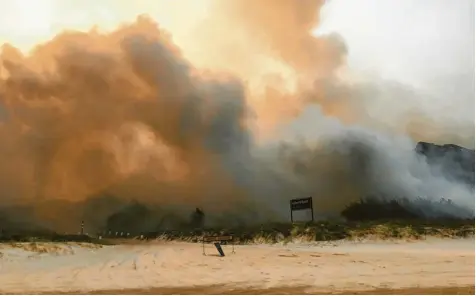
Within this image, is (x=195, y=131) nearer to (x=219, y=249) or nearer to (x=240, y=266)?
(x=219, y=249)

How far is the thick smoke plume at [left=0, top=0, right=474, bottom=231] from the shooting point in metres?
3.09

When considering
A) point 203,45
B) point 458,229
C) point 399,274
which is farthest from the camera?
point 203,45

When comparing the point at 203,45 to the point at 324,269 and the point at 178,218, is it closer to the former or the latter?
the point at 178,218

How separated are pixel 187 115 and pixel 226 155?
0.37 metres

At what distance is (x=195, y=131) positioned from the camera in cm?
320

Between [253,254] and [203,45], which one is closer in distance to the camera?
[253,254]

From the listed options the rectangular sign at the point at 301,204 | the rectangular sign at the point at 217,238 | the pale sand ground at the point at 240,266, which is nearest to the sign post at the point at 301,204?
the rectangular sign at the point at 301,204

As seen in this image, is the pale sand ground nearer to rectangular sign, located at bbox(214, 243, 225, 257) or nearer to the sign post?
rectangular sign, located at bbox(214, 243, 225, 257)

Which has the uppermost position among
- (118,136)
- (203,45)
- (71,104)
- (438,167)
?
(203,45)

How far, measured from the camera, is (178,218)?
3.09 m

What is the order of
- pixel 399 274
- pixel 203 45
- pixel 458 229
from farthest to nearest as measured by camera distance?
pixel 203 45 < pixel 458 229 < pixel 399 274

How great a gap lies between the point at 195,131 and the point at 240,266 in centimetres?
92

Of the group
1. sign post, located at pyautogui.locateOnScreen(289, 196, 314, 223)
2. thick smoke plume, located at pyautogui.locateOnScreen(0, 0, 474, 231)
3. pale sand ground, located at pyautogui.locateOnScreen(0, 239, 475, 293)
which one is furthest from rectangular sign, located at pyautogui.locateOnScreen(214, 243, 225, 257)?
sign post, located at pyautogui.locateOnScreen(289, 196, 314, 223)

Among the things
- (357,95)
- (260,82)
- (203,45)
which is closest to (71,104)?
(203,45)
